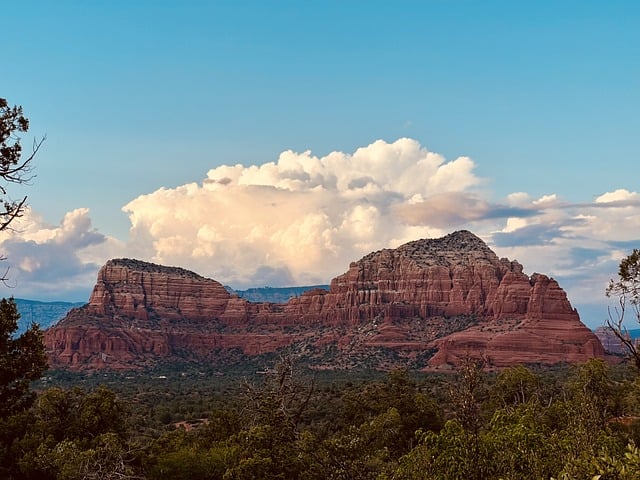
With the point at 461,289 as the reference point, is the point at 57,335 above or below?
below

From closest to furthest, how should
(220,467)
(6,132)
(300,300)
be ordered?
(6,132)
(220,467)
(300,300)

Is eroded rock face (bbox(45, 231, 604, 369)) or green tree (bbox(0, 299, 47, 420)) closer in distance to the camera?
green tree (bbox(0, 299, 47, 420))

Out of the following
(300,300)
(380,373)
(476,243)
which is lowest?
(380,373)

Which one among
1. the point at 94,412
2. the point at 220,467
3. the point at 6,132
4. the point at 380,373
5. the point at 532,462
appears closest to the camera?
the point at 532,462

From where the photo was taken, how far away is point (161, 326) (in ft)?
591

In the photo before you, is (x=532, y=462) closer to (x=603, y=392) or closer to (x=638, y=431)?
(x=638, y=431)

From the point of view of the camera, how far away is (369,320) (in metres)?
174

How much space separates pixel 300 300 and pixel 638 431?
Answer: 517ft

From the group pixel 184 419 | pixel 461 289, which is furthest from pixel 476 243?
pixel 184 419

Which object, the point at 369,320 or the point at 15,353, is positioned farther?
the point at 369,320

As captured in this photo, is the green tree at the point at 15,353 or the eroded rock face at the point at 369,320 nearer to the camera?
the green tree at the point at 15,353

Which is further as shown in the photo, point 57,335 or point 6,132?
point 57,335

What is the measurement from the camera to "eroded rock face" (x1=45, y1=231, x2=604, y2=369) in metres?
141

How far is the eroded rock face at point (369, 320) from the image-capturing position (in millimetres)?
140750
